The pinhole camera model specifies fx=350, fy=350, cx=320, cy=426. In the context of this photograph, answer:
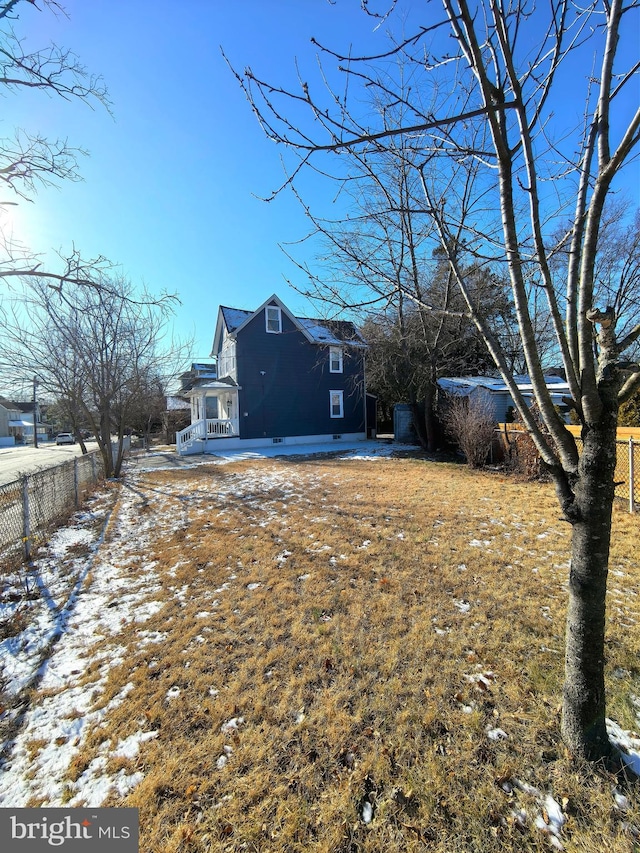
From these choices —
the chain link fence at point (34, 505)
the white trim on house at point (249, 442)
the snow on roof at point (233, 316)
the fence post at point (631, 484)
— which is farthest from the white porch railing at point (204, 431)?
the fence post at point (631, 484)

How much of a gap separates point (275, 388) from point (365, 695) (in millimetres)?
16681

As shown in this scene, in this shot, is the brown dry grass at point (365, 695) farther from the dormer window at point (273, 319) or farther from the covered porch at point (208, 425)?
the dormer window at point (273, 319)

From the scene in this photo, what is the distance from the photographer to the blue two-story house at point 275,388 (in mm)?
17391

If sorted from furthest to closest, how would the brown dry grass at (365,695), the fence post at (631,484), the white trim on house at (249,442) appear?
the white trim on house at (249,442) → the fence post at (631,484) → the brown dry grass at (365,695)

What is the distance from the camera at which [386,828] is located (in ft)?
5.20

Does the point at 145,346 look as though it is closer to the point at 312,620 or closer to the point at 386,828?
the point at 312,620

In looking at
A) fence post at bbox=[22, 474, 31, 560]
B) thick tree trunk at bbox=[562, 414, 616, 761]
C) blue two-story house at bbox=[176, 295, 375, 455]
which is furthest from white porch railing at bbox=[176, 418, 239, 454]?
thick tree trunk at bbox=[562, 414, 616, 761]

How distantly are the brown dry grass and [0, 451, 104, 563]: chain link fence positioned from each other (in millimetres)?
1992

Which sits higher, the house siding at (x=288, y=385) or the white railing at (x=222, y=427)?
the house siding at (x=288, y=385)

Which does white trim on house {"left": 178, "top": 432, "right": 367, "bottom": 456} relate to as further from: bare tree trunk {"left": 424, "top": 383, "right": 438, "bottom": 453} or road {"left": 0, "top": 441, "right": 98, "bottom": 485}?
bare tree trunk {"left": 424, "top": 383, "right": 438, "bottom": 453}

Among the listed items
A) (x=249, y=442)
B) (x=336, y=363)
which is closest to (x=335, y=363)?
(x=336, y=363)

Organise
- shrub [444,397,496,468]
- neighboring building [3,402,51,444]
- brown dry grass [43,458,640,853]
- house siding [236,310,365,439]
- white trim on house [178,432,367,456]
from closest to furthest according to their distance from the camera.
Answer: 1. brown dry grass [43,458,640,853]
2. shrub [444,397,496,468]
3. white trim on house [178,432,367,456]
4. house siding [236,310,365,439]
5. neighboring building [3,402,51,444]

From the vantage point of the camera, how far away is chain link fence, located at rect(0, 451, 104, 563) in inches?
192

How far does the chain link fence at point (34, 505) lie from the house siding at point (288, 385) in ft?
33.2
